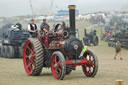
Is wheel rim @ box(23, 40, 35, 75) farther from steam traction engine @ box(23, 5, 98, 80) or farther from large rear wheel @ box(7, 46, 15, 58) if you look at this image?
large rear wheel @ box(7, 46, 15, 58)

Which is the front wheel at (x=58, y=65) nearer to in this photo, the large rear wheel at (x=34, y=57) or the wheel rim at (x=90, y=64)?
the large rear wheel at (x=34, y=57)

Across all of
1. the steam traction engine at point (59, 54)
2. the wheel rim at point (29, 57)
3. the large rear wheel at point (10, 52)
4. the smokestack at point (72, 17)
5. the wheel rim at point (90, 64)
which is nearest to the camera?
the steam traction engine at point (59, 54)

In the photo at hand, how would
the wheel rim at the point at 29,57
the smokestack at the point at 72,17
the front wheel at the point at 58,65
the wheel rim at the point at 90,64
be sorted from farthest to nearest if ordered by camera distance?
1. the wheel rim at the point at 29,57
2. the wheel rim at the point at 90,64
3. the smokestack at the point at 72,17
4. the front wheel at the point at 58,65

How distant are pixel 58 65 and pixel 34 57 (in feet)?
4.35

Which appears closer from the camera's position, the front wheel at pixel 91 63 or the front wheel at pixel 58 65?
the front wheel at pixel 58 65

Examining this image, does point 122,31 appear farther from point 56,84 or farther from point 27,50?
point 56,84

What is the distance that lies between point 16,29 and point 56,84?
13.0m

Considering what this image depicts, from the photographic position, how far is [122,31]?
31.0 metres

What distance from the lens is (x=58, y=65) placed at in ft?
33.4

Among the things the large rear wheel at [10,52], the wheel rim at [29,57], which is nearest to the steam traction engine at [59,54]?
the wheel rim at [29,57]

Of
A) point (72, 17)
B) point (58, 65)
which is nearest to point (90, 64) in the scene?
point (58, 65)

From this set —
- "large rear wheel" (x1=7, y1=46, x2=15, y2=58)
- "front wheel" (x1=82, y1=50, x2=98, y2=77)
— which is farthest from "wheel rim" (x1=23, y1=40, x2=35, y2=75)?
"large rear wheel" (x1=7, y1=46, x2=15, y2=58)

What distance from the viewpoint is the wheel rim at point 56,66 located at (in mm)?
10161

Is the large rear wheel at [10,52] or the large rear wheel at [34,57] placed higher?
the large rear wheel at [34,57]
